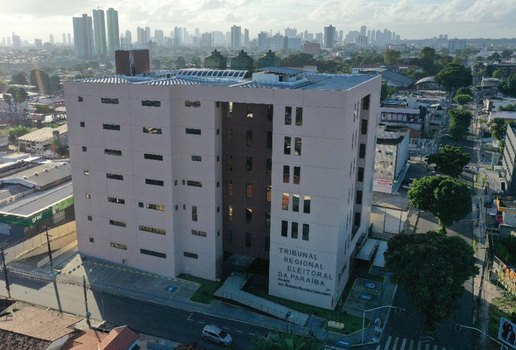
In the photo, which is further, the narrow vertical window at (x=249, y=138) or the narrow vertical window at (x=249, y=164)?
the narrow vertical window at (x=249, y=164)

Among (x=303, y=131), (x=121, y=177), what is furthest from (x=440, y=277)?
(x=121, y=177)

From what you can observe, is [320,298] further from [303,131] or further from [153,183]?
[153,183]

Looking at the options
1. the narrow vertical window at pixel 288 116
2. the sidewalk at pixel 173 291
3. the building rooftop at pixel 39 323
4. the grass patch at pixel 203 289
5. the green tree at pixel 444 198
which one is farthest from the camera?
the green tree at pixel 444 198

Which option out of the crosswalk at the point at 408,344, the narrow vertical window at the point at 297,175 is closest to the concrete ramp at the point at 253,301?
the crosswalk at the point at 408,344

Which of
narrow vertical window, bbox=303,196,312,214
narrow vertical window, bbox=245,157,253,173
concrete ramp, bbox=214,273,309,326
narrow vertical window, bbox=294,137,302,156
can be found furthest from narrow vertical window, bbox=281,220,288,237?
concrete ramp, bbox=214,273,309,326

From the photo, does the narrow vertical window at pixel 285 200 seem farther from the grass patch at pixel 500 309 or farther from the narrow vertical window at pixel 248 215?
the grass patch at pixel 500 309

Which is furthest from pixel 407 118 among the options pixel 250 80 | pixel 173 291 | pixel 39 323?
pixel 39 323

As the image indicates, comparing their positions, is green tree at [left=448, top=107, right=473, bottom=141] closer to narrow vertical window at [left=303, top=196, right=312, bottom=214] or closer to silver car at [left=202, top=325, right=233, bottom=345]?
narrow vertical window at [left=303, top=196, right=312, bottom=214]

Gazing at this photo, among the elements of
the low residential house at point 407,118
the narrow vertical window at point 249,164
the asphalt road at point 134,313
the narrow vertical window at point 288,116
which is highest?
the narrow vertical window at point 288,116
